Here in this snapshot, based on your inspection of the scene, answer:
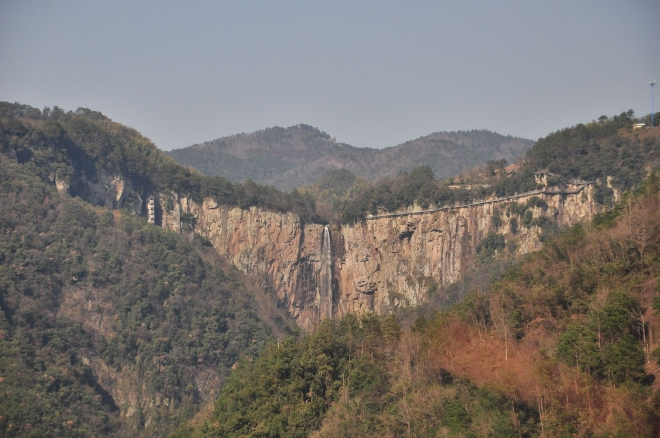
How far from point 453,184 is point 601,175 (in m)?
12.0

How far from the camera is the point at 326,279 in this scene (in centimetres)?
6378

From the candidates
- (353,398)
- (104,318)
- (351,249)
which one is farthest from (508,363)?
(351,249)

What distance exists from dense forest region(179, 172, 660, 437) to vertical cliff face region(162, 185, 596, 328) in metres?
20.6

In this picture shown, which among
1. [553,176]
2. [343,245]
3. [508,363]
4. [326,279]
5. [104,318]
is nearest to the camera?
[508,363]

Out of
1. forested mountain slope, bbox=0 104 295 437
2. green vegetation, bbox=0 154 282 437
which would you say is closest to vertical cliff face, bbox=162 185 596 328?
forested mountain slope, bbox=0 104 295 437

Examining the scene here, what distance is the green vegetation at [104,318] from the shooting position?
43.4 meters

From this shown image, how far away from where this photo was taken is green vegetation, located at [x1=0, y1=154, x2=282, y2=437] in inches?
1710

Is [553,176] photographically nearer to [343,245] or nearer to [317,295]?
[343,245]

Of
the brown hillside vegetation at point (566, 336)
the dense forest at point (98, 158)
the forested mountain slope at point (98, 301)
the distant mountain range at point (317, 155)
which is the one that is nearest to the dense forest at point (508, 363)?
the brown hillside vegetation at point (566, 336)

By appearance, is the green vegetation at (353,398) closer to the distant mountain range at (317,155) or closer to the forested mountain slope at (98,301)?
the forested mountain slope at (98,301)

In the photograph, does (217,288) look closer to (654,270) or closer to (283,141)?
(654,270)

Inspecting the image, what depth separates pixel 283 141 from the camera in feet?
489

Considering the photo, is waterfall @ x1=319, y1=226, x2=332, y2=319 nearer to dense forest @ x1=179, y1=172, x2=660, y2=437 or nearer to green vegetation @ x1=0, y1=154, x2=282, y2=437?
green vegetation @ x1=0, y1=154, x2=282, y2=437

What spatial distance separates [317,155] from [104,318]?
93749mm
